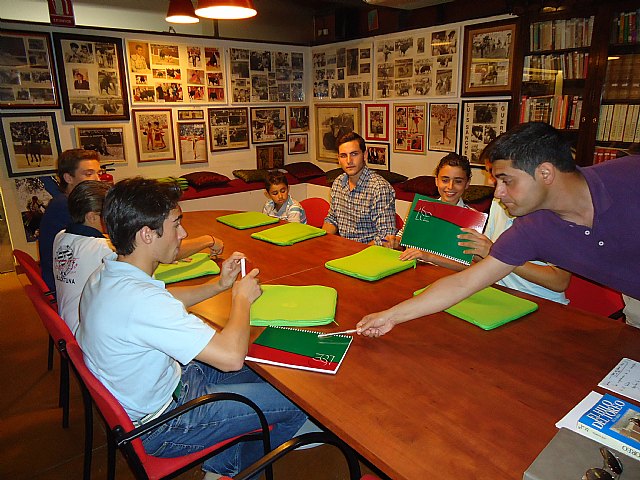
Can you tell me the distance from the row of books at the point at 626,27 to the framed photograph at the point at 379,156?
2.61 meters

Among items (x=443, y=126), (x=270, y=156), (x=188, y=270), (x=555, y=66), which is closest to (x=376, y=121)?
(x=443, y=126)

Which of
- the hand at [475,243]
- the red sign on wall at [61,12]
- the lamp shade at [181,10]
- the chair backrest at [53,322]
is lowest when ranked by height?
the chair backrest at [53,322]

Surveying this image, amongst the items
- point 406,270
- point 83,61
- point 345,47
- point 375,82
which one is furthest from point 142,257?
point 345,47

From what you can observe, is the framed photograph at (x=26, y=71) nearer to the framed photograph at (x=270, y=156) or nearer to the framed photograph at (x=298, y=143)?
the framed photograph at (x=270, y=156)

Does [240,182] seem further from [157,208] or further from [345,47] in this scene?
[157,208]

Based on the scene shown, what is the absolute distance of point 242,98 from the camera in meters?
5.79

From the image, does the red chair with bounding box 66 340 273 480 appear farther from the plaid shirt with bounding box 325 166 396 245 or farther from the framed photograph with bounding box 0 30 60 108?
the framed photograph with bounding box 0 30 60 108

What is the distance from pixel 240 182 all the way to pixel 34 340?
3.12 metres

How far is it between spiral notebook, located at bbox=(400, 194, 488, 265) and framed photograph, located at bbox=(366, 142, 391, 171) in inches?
141

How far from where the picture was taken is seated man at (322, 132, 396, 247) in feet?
9.77

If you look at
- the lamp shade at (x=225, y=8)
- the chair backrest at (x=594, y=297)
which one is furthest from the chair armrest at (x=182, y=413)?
the lamp shade at (x=225, y=8)

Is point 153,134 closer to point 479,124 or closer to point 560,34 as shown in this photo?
point 479,124

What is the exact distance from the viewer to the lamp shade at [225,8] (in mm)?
2518

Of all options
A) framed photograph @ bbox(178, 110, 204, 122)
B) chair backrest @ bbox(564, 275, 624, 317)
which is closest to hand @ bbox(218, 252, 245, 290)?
chair backrest @ bbox(564, 275, 624, 317)
